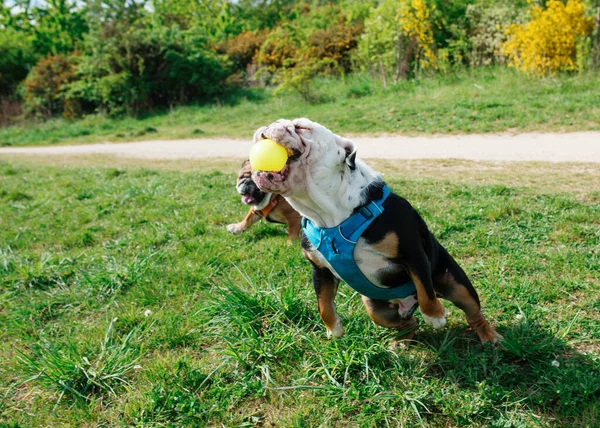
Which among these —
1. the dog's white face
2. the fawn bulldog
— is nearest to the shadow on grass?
the dog's white face

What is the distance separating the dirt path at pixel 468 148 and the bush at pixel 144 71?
8346 millimetres

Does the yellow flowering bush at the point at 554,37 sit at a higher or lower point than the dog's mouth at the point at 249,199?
higher

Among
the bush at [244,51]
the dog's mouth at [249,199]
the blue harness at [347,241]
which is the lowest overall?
the dog's mouth at [249,199]

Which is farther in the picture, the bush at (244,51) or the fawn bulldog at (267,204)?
the bush at (244,51)

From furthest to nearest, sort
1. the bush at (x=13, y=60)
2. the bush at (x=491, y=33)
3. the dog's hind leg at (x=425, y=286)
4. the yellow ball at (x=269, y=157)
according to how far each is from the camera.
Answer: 1. the bush at (x=13, y=60)
2. the bush at (x=491, y=33)
3. the dog's hind leg at (x=425, y=286)
4. the yellow ball at (x=269, y=157)

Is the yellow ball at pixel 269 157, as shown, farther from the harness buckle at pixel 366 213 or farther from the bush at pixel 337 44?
the bush at pixel 337 44

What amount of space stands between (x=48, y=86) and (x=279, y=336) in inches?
945

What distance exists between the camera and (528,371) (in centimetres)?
297

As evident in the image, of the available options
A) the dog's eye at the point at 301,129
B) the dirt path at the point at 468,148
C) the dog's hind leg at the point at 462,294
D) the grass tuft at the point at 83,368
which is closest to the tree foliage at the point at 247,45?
the dirt path at the point at 468,148

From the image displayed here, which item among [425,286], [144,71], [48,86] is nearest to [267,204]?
[425,286]

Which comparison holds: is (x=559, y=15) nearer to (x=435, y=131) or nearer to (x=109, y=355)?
(x=435, y=131)

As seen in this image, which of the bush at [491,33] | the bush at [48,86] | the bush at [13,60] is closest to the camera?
the bush at [491,33]

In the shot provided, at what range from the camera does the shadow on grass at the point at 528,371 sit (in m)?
2.68

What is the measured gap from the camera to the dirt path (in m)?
7.85
